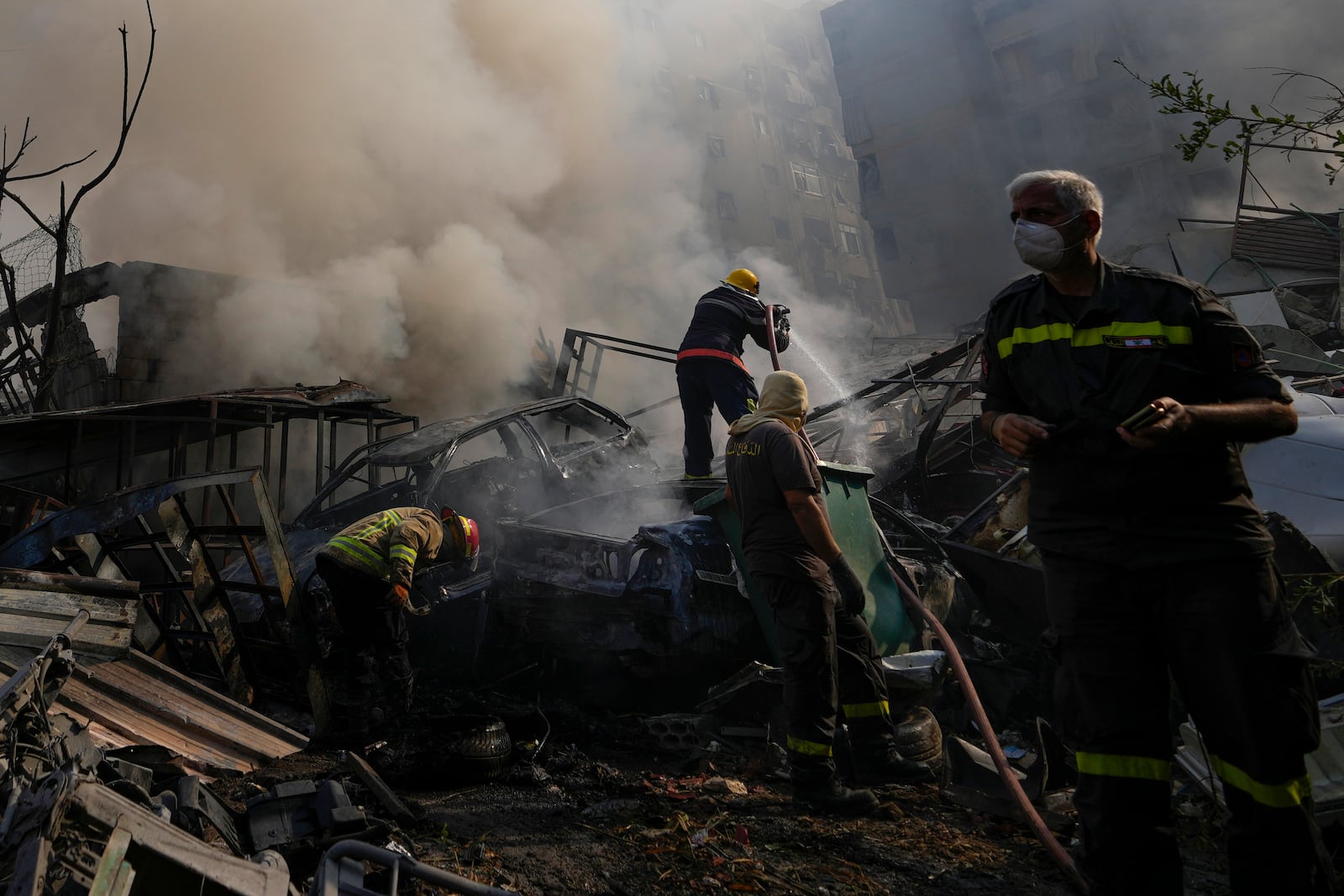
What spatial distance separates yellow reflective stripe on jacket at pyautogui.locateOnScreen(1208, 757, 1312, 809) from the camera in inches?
63.5

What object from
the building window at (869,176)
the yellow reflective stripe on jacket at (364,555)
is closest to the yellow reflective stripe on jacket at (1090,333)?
the yellow reflective stripe on jacket at (364,555)

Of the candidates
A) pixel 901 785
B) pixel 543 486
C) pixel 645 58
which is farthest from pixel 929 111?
pixel 901 785

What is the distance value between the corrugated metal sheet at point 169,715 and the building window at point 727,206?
34.5 meters

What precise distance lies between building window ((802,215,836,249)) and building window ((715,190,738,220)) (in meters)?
3.85

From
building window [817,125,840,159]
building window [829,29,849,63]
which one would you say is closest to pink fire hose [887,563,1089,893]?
building window [829,29,849,63]

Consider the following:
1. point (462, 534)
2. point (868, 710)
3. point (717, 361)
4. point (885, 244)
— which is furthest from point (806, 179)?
point (868, 710)

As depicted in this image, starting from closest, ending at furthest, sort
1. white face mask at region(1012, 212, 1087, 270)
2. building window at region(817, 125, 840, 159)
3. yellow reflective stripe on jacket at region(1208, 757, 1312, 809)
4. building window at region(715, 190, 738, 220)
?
yellow reflective stripe on jacket at region(1208, 757, 1312, 809) → white face mask at region(1012, 212, 1087, 270) → building window at region(715, 190, 738, 220) → building window at region(817, 125, 840, 159)

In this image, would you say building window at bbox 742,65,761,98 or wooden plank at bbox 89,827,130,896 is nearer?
wooden plank at bbox 89,827,130,896

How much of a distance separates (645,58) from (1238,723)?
36796mm

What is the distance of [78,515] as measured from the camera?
3.69 metres

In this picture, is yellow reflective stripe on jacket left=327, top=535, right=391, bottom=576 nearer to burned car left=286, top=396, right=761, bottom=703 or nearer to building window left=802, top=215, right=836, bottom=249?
burned car left=286, top=396, right=761, bottom=703

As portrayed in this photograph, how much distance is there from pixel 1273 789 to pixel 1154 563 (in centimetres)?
46

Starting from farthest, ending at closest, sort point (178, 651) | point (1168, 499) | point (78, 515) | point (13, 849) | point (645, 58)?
point (645, 58)
point (178, 651)
point (78, 515)
point (1168, 499)
point (13, 849)

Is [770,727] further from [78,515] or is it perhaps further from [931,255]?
[931,255]
